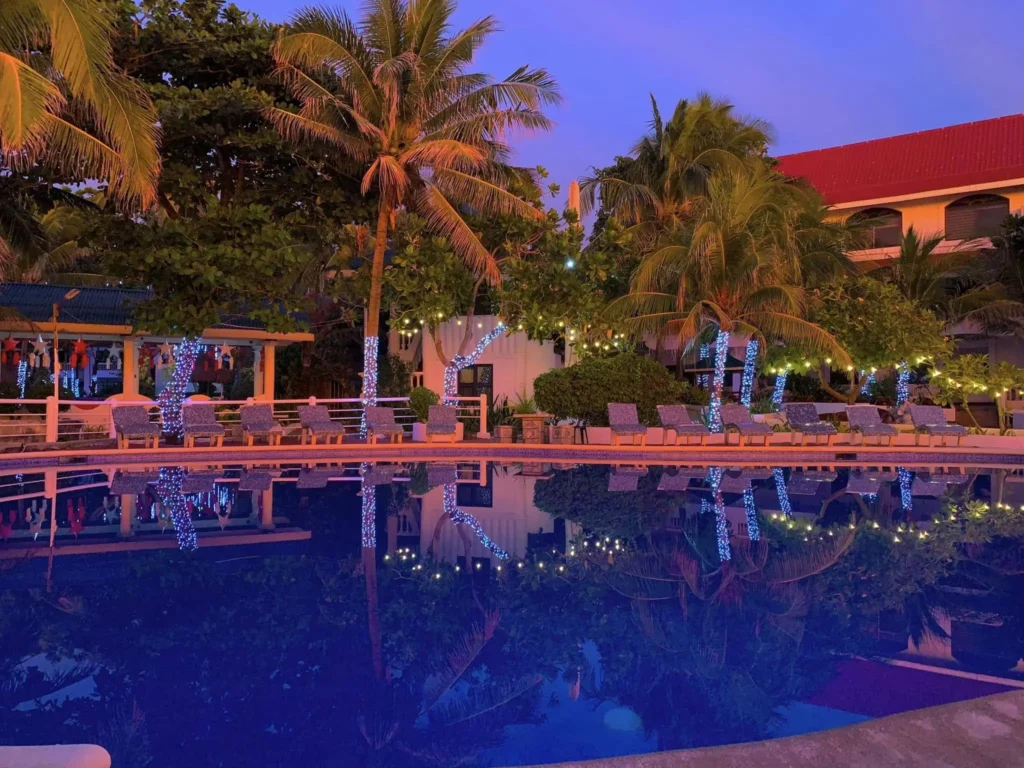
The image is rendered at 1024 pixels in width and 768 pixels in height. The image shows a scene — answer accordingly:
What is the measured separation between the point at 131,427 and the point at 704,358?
18.2 meters

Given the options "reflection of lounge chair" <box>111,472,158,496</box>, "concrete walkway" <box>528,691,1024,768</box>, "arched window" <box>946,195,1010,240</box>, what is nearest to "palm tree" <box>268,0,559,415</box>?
"reflection of lounge chair" <box>111,472,158,496</box>

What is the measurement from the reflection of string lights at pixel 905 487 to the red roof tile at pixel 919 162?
15.4m

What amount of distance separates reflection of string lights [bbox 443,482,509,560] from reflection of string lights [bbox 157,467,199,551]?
2.89 m

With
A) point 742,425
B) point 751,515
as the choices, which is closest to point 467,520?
point 751,515

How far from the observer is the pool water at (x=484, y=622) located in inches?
178

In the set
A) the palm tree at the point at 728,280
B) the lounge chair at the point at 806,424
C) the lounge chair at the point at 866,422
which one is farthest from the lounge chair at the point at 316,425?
the lounge chair at the point at 866,422

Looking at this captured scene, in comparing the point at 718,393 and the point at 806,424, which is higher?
the point at 718,393

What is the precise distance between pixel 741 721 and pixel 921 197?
2743cm

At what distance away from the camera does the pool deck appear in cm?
1595

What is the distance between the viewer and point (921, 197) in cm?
2809

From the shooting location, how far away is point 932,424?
1817 centimetres

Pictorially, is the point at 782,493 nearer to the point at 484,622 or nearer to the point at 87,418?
the point at 484,622

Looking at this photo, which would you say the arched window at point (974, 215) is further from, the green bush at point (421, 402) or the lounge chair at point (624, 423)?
the green bush at point (421, 402)

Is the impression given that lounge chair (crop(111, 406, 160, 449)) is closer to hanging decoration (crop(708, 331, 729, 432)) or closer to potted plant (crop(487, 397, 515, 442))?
potted plant (crop(487, 397, 515, 442))
